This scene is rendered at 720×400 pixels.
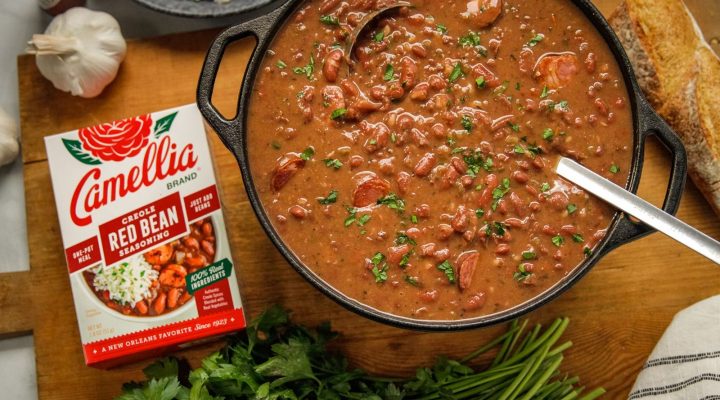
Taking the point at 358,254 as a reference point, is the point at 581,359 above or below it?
below

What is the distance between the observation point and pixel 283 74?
3.02 metres

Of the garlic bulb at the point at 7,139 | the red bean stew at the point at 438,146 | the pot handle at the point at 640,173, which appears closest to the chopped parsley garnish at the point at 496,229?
the red bean stew at the point at 438,146

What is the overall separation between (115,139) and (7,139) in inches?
22.9

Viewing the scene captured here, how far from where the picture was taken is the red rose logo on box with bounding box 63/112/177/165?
11.4ft

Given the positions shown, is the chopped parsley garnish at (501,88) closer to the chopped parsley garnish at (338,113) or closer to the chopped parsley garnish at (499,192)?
the chopped parsley garnish at (499,192)

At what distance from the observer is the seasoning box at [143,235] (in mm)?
3408

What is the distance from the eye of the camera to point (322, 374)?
3.35 metres

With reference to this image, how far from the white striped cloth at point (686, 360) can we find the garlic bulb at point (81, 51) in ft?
9.36

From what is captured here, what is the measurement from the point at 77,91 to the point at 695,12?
2990 mm

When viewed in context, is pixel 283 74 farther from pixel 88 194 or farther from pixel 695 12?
pixel 695 12

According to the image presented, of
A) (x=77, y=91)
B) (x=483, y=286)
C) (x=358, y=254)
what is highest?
(x=77, y=91)

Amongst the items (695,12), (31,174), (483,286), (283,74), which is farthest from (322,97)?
(695,12)

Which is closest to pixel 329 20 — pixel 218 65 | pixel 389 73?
pixel 389 73

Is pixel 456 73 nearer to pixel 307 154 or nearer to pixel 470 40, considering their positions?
pixel 470 40
